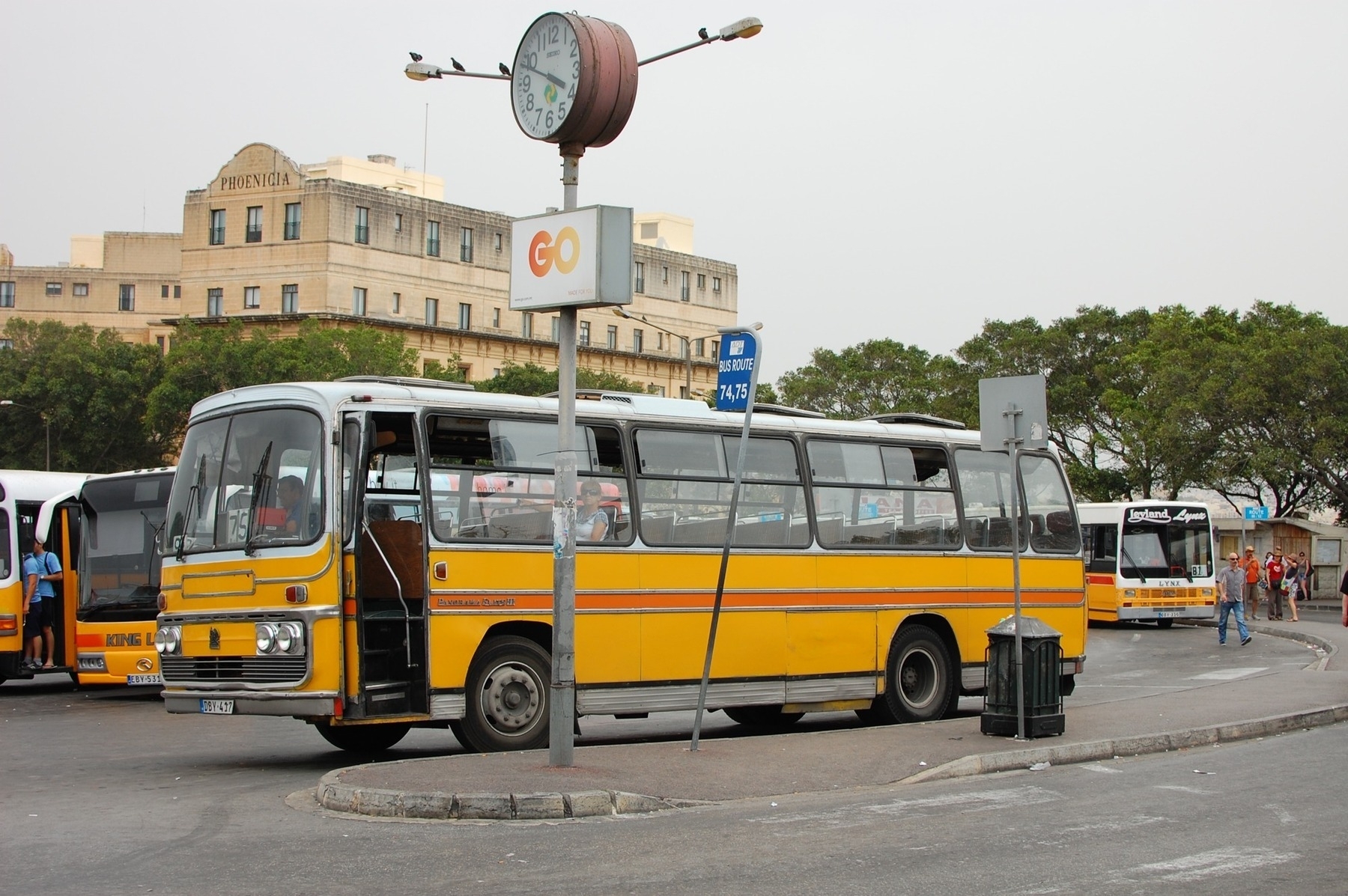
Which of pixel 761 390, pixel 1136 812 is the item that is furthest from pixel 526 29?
pixel 761 390

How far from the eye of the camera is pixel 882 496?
1599 centimetres

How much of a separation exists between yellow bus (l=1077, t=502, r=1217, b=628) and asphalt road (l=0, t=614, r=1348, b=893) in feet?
82.2

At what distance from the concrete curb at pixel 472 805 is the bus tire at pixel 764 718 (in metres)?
6.26

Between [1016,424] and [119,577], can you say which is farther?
[119,577]

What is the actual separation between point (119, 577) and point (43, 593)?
1.29 m

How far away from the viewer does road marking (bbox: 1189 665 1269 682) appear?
22394 millimetres

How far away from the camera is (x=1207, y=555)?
39.1 metres

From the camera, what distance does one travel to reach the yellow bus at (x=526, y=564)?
12086 millimetres

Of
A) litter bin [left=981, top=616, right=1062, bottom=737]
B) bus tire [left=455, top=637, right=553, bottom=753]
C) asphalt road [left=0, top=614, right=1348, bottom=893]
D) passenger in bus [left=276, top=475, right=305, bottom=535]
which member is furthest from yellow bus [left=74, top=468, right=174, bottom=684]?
litter bin [left=981, top=616, right=1062, bottom=737]

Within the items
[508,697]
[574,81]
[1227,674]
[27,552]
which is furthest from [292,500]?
[1227,674]

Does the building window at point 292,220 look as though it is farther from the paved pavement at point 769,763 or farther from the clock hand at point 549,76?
the clock hand at point 549,76

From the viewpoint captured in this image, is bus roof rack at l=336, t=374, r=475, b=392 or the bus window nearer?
bus roof rack at l=336, t=374, r=475, b=392

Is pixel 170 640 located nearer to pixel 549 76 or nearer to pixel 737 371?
pixel 737 371

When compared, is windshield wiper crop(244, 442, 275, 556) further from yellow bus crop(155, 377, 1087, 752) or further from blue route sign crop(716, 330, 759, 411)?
blue route sign crop(716, 330, 759, 411)
